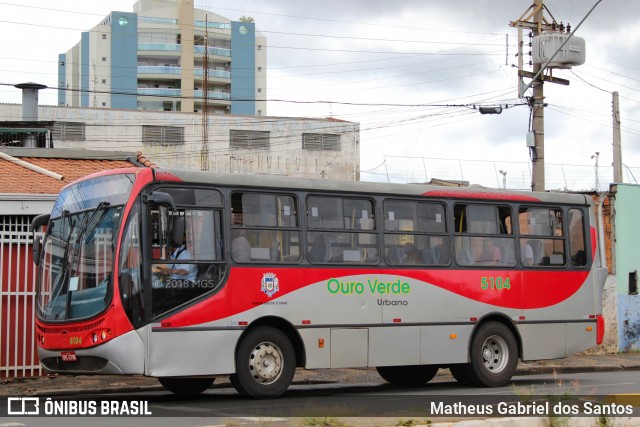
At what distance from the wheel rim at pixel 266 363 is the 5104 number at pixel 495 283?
4328 mm

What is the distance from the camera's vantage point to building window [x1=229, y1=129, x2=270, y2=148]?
60.5m

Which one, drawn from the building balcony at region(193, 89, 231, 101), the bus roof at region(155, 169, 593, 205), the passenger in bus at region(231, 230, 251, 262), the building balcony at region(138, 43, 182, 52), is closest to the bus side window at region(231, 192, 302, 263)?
the passenger in bus at region(231, 230, 251, 262)

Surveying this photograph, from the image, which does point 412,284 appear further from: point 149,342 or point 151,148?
point 151,148

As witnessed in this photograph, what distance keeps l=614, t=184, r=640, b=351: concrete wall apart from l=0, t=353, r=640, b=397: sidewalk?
227 centimetres

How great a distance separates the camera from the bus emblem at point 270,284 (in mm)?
13797

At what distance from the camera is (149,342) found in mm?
12477

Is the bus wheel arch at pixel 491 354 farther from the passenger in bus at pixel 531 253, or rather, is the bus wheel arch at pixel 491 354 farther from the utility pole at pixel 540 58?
the utility pole at pixel 540 58

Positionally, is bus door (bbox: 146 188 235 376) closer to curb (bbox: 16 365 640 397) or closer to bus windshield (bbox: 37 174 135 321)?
bus windshield (bbox: 37 174 135 321)

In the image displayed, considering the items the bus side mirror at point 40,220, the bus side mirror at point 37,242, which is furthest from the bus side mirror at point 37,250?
the bus side mirror at point 40,220

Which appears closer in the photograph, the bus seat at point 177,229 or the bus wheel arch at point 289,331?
the bus seat at point 177,229

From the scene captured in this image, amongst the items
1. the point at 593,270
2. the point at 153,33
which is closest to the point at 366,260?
the point at 593,270

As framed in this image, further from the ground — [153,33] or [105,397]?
[153,33]

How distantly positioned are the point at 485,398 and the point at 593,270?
503cm

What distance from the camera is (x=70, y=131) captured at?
5694 centimetres
